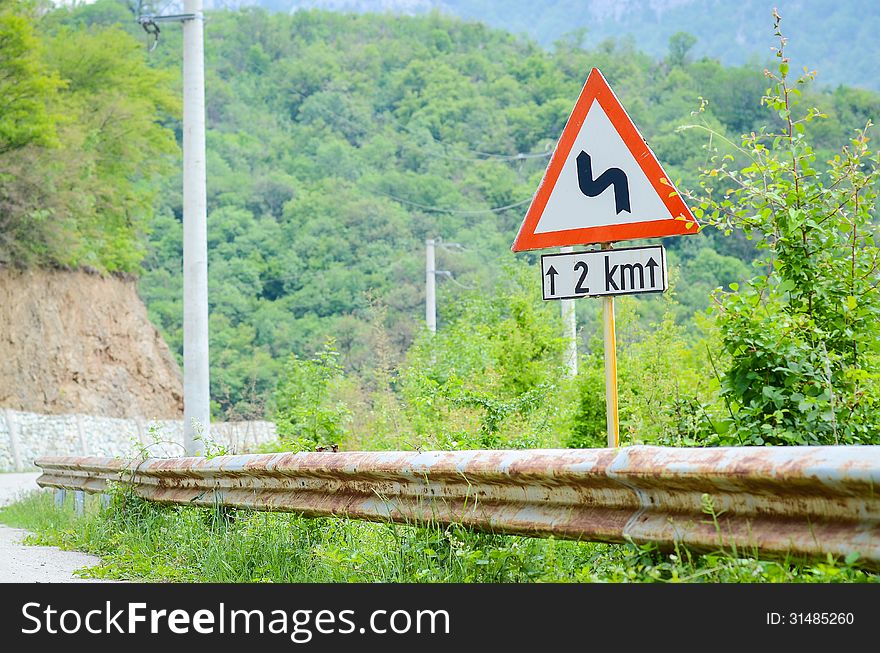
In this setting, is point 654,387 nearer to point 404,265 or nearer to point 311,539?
point 311,539

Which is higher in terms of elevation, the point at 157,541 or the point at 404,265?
the point at 404,265

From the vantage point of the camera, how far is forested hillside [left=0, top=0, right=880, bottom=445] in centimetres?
3875

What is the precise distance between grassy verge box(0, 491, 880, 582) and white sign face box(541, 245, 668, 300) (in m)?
1.35

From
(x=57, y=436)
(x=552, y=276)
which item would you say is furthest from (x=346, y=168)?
(x=552, y=276)

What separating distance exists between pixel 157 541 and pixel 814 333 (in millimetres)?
4937

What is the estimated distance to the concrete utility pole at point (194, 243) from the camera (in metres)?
12.2

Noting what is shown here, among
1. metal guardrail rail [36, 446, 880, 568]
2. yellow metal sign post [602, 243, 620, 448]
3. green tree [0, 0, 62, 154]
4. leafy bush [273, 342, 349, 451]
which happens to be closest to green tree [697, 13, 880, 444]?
yellow metal sign post [602, 243, 620, 448]

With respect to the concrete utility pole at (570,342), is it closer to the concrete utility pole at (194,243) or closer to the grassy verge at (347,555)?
the concrete utility pole at (194,243)

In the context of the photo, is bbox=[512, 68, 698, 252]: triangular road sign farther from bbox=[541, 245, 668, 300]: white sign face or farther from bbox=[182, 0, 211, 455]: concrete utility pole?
bbox=[182, 0, 211, 455]: concrete utility pole

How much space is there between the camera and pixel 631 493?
397 centimetres

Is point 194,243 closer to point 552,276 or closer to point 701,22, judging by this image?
point 552,276

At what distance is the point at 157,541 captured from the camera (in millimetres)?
8008
